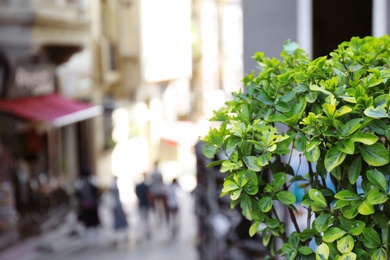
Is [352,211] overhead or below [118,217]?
overhead

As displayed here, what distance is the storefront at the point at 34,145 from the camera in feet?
57.2

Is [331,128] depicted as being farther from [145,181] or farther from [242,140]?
[145,181]

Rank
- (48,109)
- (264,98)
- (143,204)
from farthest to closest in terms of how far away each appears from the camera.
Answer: (48,109), (143,204), (264,98)

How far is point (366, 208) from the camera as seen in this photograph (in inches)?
119

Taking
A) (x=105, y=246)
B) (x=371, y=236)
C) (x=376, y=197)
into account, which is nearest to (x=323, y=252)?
(x=371, y=236)

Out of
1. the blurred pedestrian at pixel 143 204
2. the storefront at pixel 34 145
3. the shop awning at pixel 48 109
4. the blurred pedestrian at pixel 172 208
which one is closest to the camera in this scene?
the storefront at pixel 34 145

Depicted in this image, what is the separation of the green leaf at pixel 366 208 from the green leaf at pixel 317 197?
0.58 feet

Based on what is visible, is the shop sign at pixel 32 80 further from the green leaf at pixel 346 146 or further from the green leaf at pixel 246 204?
the green leaf at pixel 346 146

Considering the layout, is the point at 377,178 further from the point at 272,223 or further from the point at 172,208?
the point at 172,208

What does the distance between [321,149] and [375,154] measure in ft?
0.83

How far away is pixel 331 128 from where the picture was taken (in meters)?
3.11

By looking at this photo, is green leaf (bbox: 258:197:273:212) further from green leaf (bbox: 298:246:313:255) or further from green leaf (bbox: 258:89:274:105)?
green leaf (bbox: 258:89:274:105)

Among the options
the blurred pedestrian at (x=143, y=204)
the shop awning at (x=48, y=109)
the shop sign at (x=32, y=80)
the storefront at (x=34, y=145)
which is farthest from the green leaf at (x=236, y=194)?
the shop sign at (x=32, y=80)

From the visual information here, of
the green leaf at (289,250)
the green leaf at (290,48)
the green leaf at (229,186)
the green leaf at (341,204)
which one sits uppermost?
the green leaf at (290,48)
